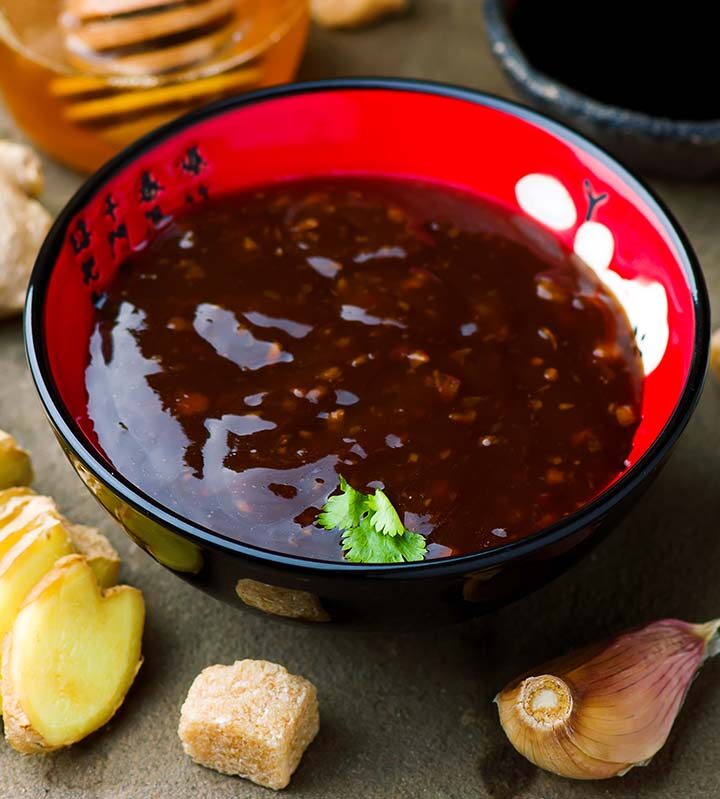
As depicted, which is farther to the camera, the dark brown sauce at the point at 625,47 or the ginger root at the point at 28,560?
the dark brown sauce at the point at 625,47

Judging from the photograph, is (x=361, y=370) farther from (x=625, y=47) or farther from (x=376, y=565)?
(x=625, y=47)

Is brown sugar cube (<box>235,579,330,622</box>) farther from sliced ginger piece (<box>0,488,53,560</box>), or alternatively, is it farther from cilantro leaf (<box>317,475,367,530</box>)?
sliced ginger piece (<box>0,488,53,560</box>)

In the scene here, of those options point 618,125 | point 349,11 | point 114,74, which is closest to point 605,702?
point 618,125

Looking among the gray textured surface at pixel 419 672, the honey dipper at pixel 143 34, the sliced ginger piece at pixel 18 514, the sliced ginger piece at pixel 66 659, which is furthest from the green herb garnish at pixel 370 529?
the honey dipper at pixel 143 34

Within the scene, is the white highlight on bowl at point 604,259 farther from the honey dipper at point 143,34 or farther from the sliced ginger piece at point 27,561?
the sliced ginger piece at point 27,561

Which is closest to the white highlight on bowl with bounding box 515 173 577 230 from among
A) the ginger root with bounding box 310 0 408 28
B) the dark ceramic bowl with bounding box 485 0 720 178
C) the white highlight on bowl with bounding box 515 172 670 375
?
the white highlight on bowl with bounding box 515 172 670 375
